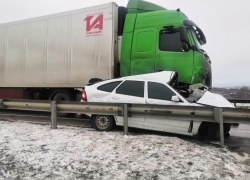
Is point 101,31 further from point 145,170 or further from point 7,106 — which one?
point 145,170

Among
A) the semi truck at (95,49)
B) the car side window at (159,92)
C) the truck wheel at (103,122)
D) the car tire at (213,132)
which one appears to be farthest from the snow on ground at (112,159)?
the semi truck at (95,49)

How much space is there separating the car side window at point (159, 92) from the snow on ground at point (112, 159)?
4.00 ft

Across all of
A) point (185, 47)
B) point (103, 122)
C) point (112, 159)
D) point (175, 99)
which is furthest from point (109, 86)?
point (112, 159)

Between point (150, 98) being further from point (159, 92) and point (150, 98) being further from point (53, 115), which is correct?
point (53, 115)

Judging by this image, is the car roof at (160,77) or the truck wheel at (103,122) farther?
the car roof at (160,77)

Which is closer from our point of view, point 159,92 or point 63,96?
point 159,92

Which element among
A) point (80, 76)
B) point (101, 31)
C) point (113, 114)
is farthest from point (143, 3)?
point (113, 114)

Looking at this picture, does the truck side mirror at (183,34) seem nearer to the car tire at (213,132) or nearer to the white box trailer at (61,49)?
the white box trailer at (61,49)

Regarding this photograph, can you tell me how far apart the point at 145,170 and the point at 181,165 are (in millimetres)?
552

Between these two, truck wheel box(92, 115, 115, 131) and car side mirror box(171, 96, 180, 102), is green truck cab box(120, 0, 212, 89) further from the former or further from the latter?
truck wheel box(92, 115, 115, 131)

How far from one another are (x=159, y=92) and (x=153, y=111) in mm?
593

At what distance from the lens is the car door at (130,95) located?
5.14 meters

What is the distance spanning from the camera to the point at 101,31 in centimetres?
709

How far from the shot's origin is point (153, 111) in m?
4.83
